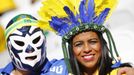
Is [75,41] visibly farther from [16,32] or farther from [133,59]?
[133,59]

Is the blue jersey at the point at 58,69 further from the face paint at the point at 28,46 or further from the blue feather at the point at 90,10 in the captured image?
the blue feather at the point at 90,10

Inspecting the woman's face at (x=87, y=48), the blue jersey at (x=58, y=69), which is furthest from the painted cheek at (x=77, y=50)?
the blue jersey at (x=58, y=69)

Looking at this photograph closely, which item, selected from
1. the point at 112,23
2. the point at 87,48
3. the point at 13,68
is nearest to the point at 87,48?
the point at 87,48

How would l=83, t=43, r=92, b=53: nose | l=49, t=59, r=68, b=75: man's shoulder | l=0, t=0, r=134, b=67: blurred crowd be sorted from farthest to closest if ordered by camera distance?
l=0, t=0, r=134, b=67: blurred crowd
l=49, t=59, r=68, b=75: man's shoulder
l=83, t=43, r=92, b=53: nose

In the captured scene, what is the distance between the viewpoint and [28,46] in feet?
5.14

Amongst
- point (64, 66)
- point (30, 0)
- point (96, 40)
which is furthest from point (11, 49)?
point (30, 0)

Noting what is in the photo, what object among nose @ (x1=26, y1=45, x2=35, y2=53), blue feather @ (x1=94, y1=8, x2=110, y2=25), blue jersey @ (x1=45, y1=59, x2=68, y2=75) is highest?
blue feather @ (x1=94, y1=8, x2=110, y2=25)

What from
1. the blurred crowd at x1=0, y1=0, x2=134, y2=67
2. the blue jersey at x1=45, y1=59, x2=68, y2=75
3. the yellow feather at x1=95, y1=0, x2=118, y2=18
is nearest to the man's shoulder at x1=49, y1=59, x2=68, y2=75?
the blue jersey at x1=45, y1=59, x2=68, y2=75

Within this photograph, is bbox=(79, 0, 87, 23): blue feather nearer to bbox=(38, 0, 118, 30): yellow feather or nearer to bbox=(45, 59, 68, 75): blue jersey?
bbox=(38, 0, 118, 30): yellow feather

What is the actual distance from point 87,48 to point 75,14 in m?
0.11

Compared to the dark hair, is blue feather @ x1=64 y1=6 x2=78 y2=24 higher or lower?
higher

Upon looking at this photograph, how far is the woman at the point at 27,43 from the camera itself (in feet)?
5.14

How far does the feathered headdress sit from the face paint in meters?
0.11

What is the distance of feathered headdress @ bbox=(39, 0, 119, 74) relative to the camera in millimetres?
1438
